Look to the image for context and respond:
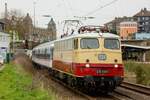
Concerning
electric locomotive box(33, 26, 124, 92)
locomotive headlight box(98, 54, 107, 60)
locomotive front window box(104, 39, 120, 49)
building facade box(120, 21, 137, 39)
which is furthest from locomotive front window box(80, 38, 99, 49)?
building facade box(120, 21, 137, 39)

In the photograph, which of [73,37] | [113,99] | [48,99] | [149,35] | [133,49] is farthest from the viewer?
[149,35]

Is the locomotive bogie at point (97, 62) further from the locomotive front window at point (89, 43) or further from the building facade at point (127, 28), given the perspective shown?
the building facade at point (127, 28)

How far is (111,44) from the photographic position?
81.2 ft

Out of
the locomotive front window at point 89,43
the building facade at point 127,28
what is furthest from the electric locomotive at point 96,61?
the building facade at point 127,28

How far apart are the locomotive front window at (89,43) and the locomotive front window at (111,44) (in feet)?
1.49

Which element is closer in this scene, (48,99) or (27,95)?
(48,99)

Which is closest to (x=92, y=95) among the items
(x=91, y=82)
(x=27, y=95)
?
(x=91, y=82)

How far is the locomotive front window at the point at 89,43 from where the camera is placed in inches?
969

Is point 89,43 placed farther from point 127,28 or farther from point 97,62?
point 127,28

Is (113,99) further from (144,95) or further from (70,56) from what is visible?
(70,56)

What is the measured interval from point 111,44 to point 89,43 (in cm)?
108

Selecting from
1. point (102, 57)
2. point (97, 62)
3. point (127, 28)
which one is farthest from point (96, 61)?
point (127, 28)

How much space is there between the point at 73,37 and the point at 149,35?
4297 inches

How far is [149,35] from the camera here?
133125mm
